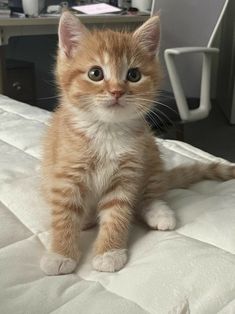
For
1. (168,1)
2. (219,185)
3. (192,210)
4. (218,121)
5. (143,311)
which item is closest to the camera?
(143,311)

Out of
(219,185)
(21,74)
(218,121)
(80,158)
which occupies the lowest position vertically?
(218,121)

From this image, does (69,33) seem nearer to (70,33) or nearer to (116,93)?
(70,33)

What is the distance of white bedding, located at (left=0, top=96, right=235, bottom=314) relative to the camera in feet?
1.92

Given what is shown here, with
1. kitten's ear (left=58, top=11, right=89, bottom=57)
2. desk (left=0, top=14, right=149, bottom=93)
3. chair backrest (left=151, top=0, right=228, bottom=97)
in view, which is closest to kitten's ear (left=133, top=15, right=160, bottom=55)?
kitten's ear (left=58, top=11, right=89, bottom=57)

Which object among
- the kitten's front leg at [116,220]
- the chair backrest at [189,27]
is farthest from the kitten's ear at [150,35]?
the chair backrest at [189,27]

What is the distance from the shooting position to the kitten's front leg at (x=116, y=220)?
71 centimetres

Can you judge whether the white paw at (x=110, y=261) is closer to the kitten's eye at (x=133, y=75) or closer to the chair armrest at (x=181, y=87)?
the kitten's eye at (x=133, y=75)

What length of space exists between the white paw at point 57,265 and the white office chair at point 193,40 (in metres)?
1.30

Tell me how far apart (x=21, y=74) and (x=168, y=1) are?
3.55 feet

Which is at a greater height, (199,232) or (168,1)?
(168,1)

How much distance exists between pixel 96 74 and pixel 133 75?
3.1 inches

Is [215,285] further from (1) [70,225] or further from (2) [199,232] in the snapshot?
(1) [70,225]

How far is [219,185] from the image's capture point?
104 cm

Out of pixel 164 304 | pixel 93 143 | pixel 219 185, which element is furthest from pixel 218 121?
pixel 164 304
